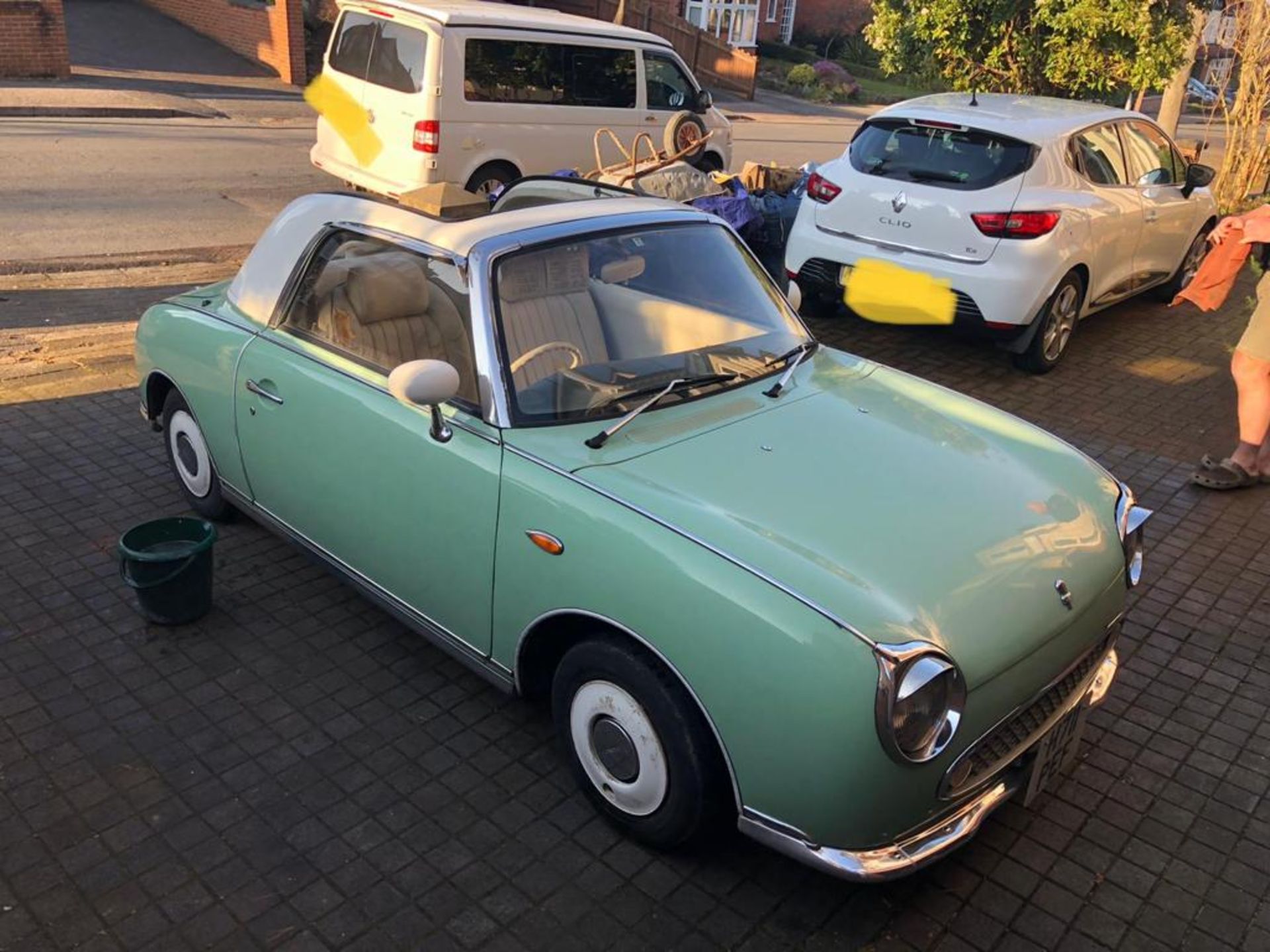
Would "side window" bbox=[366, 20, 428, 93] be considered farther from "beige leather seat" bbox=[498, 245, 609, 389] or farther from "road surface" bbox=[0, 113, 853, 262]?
"beige leather seat" bbox=[498, 245, 609, 389]

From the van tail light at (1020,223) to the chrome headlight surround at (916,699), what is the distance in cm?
513

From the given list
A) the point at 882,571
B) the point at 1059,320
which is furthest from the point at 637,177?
the point at 882,571

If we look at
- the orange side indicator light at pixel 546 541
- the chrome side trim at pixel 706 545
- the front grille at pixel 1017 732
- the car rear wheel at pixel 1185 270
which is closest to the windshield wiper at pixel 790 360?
the chrome side trim at pixel 706 545

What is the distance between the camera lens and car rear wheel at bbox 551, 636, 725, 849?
2980 millimetres

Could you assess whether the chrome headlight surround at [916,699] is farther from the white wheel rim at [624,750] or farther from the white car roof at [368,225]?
the white car roof at [368,225]

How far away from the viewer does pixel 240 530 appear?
5.13m

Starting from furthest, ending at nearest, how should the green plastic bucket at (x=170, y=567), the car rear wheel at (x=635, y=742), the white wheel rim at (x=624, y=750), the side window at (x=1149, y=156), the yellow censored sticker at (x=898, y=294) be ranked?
the side window at (x=1149, y=156) → the yellow censored sticker at (x=898, y=294) → the green plastic bucket at (x=170, y=567) → the white wheel rim at (x=624, y=750) → the car rear wheel at (x=635, y=742)

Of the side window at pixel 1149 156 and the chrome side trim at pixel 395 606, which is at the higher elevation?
the side window at pixel 1149 156

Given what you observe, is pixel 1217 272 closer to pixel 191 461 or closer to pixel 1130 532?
pixel 1130 532

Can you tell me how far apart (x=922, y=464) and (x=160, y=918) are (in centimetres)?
268

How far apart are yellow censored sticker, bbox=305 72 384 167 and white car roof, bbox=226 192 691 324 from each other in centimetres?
662

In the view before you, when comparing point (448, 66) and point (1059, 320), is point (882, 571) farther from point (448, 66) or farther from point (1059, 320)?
point (448, 66)

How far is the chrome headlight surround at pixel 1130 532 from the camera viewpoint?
352 centimetres

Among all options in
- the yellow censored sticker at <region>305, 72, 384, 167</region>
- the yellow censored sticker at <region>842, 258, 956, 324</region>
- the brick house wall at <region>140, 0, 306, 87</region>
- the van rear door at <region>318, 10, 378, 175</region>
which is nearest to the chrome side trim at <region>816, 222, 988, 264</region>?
the yellow censored sticker at <region>842, 258, 956, 324</region>
